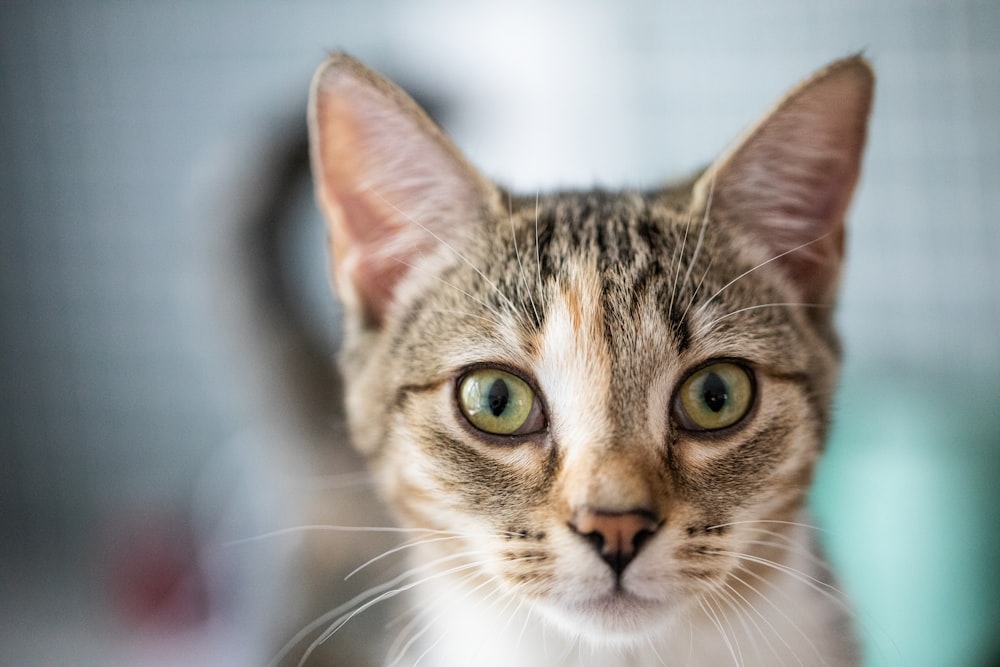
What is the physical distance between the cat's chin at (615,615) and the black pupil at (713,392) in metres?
0.14

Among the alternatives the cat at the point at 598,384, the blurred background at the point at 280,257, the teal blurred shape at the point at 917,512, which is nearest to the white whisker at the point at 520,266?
the cat at the point at 598,384

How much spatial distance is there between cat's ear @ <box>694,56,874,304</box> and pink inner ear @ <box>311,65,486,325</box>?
200 millimetres

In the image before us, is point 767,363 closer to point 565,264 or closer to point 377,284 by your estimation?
point 565,264

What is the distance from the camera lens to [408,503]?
599 mm

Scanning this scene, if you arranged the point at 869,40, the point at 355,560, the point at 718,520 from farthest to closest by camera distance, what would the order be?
the point at 869,40
the point at 355,560
the point at 718,520

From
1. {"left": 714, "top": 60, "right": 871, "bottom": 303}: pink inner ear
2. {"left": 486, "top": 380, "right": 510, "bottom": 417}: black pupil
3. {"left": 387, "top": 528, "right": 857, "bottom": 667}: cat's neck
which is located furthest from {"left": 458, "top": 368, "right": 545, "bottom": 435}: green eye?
{"left": 714, "top": 60, "right": 871, "bottom": 303}: pink inner ear

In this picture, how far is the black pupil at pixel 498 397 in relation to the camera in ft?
1.80

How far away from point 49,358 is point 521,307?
101 centimetres

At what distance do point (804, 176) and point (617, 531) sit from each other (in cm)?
31

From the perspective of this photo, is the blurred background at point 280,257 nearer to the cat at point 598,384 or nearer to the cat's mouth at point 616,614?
the cat at point 598,384

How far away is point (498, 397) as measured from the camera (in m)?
0.55

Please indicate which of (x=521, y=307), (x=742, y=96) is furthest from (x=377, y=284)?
(x=742, y=96)

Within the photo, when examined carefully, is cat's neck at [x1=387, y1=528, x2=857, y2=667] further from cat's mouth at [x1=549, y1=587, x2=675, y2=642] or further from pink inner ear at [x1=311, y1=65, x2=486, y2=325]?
pink inner ear at [x1=311, y1=65, x2=486, y2=325]

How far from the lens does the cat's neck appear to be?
0.53 metres
